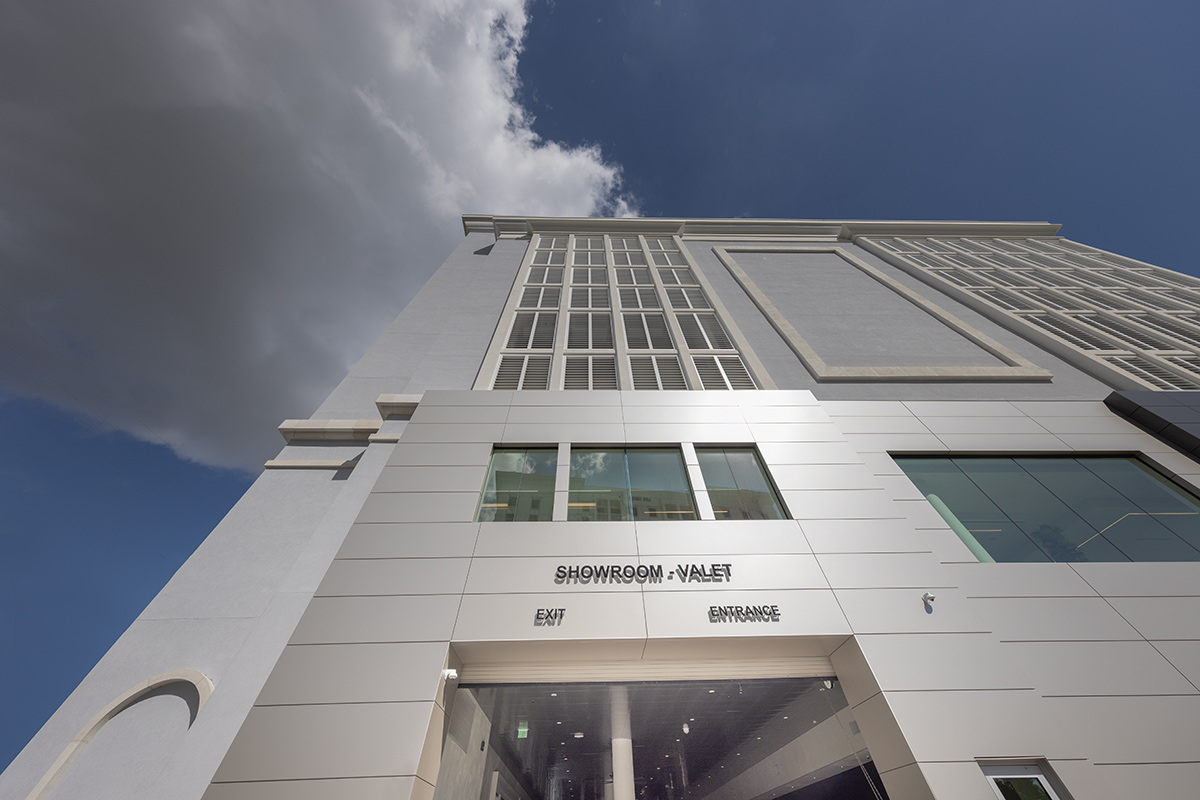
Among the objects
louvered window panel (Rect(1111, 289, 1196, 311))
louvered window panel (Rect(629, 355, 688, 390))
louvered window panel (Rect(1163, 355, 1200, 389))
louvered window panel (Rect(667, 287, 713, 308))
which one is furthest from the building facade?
louvered window panel (Rect(1111, 289, 1196, 311))

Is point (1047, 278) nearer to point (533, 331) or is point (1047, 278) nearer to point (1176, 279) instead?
point (1176, 279)

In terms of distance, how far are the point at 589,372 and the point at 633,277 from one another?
32.7ft

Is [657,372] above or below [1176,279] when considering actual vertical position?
below

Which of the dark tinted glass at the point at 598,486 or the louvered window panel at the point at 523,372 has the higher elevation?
the louvered window panel at the point at 523,372

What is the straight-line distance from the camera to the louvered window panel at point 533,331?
674 inches

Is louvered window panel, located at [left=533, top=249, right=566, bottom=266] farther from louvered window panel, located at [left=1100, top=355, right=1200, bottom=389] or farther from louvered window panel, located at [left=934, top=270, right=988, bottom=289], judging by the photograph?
louvered window panel, located at [left=1100, top=355, right=1200, bottom=389]

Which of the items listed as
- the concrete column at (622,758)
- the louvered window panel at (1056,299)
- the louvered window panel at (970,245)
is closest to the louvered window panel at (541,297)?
the concrete column at (622,758)

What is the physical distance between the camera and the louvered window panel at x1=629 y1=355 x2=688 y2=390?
15031 mm

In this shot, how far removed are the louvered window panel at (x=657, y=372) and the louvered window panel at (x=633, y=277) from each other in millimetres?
7418

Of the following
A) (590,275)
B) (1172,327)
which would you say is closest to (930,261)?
(1172,327)

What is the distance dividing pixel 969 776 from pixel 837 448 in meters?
6.36

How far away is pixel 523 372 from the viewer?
50.1 ft

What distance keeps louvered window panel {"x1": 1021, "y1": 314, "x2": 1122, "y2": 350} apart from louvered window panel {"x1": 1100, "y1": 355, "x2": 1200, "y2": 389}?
83cm

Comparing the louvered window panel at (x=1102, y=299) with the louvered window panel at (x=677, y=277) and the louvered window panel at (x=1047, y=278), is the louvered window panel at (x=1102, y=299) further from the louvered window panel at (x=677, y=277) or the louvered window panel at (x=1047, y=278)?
the louvered window panel at (x=677, y=277)
